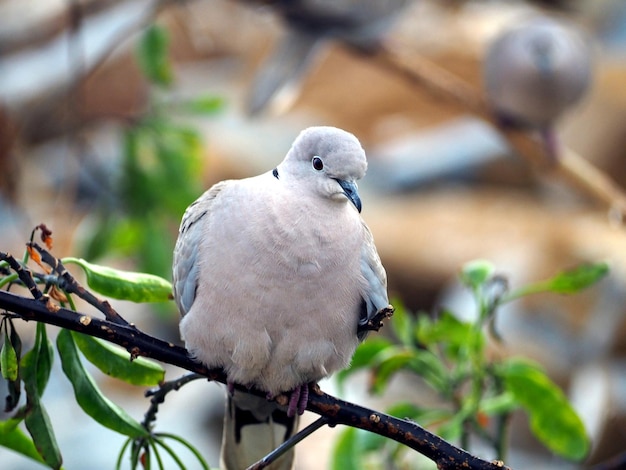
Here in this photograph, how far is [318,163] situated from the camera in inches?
48.0

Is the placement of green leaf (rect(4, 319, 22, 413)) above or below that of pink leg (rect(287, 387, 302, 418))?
below

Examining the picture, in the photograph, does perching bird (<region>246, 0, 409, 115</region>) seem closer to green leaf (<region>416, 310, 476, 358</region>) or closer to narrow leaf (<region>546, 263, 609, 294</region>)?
green leaf (<region>416, 310, 476, 358</region>)

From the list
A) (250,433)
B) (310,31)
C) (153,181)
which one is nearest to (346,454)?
(250,433)

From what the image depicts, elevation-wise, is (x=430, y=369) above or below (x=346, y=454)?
above

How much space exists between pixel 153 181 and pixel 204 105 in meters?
0.36

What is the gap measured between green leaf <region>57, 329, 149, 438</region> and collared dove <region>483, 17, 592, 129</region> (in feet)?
7.15

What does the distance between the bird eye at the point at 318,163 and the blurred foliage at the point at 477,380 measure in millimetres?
460

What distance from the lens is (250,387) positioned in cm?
129

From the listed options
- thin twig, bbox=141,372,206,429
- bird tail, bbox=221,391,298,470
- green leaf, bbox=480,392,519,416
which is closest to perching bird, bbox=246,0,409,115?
green leaf, bbox=480,392,519,416

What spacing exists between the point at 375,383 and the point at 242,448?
357 mm

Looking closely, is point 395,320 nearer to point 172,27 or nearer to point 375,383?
point 375,383

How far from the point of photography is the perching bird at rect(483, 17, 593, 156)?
9.97 feet

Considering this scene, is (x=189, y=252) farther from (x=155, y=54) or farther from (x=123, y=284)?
(x=155, y=54)

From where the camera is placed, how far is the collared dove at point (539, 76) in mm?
3039
